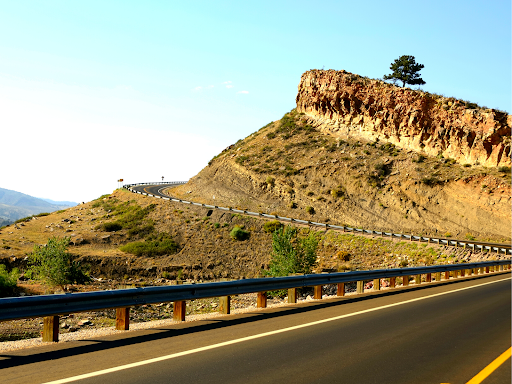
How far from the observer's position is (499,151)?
55.6 metres

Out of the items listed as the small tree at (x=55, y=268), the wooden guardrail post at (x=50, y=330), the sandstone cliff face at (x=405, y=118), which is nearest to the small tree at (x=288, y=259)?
the small tree at (x=55, y=268)

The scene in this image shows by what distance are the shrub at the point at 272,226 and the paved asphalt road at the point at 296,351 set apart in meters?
36.7

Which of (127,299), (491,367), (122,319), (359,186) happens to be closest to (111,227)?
(359,186)

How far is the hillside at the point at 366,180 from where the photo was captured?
5238 cm

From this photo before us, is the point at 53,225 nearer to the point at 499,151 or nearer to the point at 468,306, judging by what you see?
the point at 468,306

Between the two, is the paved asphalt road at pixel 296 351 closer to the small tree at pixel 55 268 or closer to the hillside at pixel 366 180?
the small tree at pixel 55 268

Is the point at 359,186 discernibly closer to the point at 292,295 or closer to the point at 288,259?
the point at 288,259

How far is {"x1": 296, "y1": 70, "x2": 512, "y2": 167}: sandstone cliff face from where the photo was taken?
57.1m

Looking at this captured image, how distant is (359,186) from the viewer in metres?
59.3

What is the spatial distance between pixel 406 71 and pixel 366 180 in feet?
87.7

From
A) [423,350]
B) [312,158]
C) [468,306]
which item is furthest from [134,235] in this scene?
[423,350]

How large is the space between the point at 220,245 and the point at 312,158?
26.0 meters

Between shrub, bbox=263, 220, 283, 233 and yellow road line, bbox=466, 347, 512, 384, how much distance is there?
40.1m

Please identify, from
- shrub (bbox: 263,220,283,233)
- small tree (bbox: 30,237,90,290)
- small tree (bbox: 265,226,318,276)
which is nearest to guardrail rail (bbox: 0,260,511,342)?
small tree (bbox: 265,226,318,276)
